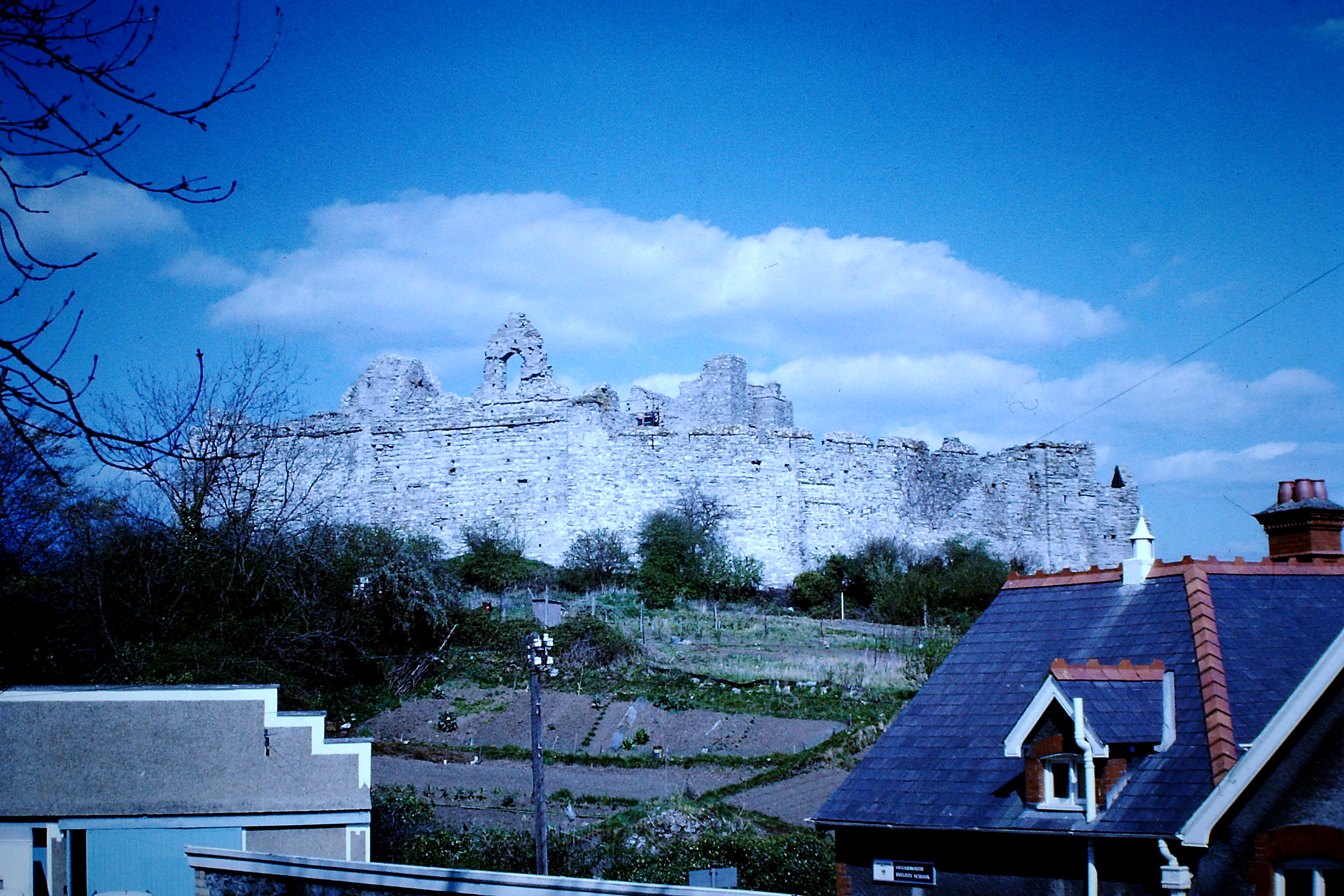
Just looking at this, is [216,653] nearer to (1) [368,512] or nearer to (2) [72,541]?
(2) [72,541]

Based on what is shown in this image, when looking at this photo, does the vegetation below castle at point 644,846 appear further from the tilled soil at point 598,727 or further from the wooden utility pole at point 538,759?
the tilled soil at point 598,727

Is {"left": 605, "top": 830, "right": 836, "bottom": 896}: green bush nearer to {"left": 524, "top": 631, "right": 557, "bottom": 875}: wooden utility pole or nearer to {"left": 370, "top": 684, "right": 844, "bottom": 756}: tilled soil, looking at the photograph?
{"left": 524, "top": 631, "right": 557, "bottom": 875}: wooden utility pole

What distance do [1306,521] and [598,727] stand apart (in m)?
13.7

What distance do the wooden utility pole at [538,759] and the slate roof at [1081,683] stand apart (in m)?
5.29

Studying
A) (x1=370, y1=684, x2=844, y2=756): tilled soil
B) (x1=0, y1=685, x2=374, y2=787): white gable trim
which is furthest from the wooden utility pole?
(x1=370, y1=684, x2=844, y2=756): tilled soil

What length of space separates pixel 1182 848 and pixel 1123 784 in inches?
32.2

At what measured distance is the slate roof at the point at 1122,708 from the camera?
9117 millimetres

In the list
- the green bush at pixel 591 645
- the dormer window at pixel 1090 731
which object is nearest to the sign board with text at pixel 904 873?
the dormer window at pixel 1090 731

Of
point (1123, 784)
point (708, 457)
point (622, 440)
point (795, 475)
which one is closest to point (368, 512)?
point (622, 440)

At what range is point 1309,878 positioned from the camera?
314 inches

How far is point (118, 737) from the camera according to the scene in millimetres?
14781

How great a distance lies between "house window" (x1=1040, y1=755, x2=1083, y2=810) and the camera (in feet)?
31.1

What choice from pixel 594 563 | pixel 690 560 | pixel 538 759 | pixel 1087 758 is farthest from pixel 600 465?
pixel 1087 758

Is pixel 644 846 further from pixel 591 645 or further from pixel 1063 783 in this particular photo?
pixel 591 645
